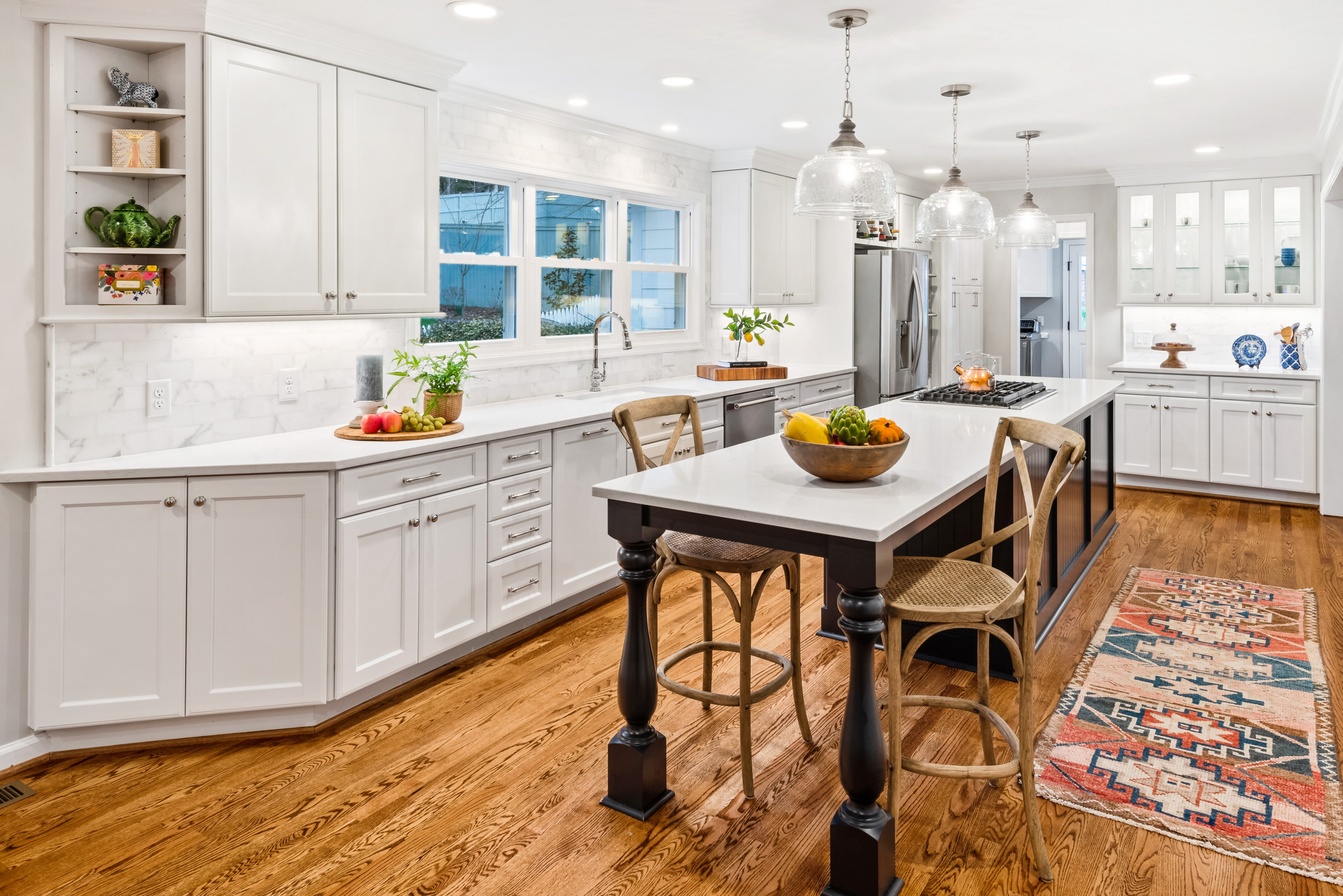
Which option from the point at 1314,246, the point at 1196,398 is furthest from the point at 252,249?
the point at 1314,246

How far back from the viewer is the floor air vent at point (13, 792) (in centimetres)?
256

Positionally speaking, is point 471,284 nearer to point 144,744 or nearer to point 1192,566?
point 144,744

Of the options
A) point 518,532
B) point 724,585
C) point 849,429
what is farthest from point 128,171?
point 849,429

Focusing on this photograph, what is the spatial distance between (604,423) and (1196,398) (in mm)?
4655

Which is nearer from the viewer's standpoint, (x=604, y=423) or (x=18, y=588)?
(x=18, y=588)

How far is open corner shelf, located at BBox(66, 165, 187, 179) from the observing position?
112 inches

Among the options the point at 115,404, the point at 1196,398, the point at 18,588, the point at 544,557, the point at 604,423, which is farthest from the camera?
the point at 1196,398

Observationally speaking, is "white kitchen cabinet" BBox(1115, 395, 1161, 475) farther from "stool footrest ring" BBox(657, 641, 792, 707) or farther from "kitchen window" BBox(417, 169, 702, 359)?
"stool footrest ring" BBox(657, 641, 792, 707)

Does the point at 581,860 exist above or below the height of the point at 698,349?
below

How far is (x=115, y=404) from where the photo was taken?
119 inches

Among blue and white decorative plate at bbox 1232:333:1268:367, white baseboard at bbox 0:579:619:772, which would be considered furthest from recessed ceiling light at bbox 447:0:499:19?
blue and white decorative plate at bbox 1232:333:1268:367

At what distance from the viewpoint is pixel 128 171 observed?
9.41ft

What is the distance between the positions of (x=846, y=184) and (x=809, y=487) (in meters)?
1.09

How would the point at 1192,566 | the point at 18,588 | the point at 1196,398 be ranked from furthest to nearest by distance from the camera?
the point at 1196,398, the point at 1192,566, the point at 18,588
